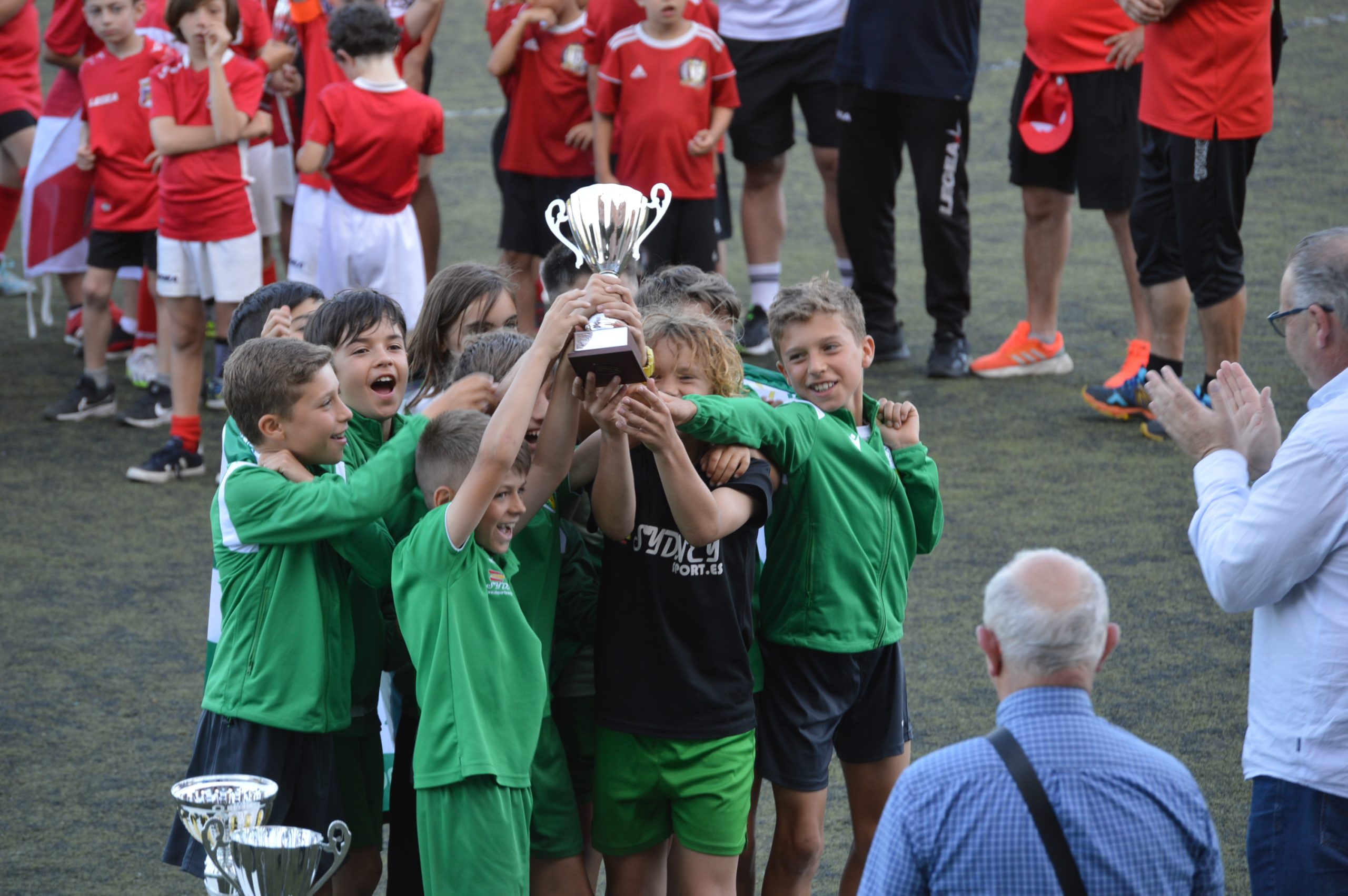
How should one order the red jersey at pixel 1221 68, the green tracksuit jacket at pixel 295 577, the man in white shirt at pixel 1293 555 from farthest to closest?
1. the red jersey at pixel 1221 68
2. the green tracksuit jacket at pixel 295 577
3. the man in white shirt at pixel 1293 555

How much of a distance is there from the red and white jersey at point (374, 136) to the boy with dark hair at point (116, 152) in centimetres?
86

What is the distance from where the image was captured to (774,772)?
3.02 metres

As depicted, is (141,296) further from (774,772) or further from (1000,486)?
(774,772)

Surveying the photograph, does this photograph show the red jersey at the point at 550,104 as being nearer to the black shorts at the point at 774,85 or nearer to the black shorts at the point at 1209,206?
the black shorts at the point at 774,85

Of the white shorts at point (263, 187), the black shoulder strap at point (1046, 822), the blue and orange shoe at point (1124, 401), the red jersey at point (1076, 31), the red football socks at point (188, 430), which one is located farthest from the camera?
the white shorts at point (263, 187)

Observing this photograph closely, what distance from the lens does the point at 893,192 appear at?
7.07m

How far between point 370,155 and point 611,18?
1327 mm

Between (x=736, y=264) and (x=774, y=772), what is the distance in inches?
247

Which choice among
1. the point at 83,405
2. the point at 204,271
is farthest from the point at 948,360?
the point at 83,405

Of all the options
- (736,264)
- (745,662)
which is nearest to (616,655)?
(745,662)

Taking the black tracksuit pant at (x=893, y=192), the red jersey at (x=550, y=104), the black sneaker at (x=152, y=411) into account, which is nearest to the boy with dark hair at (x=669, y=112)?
the red jersey at (x=550, y=104)

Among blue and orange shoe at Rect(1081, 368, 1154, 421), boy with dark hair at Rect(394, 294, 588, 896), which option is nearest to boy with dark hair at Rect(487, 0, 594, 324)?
blue and orange shoe at Rect(1081, 368, 1154, 421)

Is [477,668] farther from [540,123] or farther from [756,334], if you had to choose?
[756,334]

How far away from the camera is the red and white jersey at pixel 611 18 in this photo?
6.63 meters
